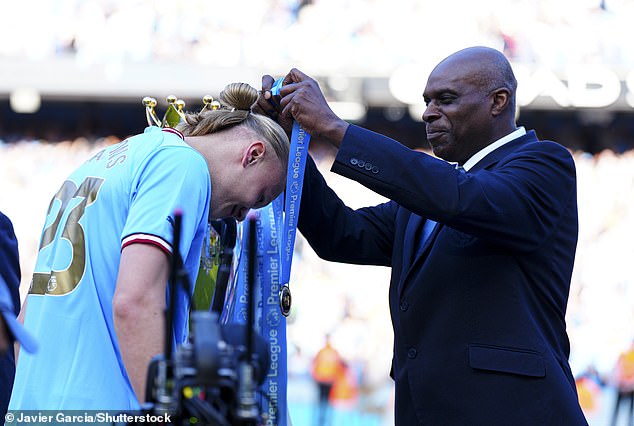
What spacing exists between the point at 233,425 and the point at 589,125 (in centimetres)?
1354

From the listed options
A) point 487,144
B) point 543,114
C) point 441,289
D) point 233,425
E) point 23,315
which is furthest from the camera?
A: point 543,114

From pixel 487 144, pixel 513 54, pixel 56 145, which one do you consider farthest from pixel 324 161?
pixel 487 144

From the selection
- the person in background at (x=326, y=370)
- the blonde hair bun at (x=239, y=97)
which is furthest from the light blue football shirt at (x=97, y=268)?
the person in background at (x=326, y=370)

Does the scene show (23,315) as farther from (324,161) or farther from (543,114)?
(543,114)

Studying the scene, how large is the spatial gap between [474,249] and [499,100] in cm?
62

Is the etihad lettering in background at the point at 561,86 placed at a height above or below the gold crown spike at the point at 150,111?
above

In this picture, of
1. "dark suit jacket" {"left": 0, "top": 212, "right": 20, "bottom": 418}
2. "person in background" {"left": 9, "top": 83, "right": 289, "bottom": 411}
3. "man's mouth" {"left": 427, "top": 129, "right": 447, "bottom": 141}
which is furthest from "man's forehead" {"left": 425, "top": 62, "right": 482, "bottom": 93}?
"dark suit jacket" {"left": 0, "top": 212, "right": 20, "bottom": 418}

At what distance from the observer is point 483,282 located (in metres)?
3.15

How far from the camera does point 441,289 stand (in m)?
3.22

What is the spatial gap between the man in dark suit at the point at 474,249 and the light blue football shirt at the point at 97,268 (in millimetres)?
604

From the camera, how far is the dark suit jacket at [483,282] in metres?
2.96

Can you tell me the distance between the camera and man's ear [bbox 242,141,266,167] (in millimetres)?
2871

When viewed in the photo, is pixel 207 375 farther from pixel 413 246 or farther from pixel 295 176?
pixel 413 246
